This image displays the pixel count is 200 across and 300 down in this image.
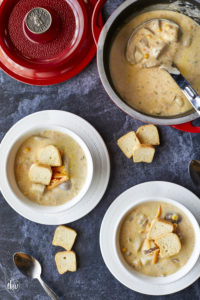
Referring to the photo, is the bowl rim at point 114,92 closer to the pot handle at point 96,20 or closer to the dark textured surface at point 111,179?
the pot handle at point 96,20

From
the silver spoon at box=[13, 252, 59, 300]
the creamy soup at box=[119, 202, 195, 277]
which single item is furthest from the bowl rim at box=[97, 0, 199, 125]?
the silver spoon at box=[13, 252, 59, 300]

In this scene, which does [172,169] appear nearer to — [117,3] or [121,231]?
[121,231]

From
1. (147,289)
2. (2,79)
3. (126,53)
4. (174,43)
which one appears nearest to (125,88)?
(126,53)

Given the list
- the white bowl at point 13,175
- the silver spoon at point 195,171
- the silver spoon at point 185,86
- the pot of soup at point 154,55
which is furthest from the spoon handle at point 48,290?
the silver spoon at point 185,86

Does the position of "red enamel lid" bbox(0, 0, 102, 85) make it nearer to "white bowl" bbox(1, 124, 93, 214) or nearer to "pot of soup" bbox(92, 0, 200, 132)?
"pot of soup" bbox(92, 0, 200, 132)

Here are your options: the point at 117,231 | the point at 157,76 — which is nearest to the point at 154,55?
the point at 157,76

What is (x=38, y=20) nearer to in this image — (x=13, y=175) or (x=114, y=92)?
(x=114, y=92)
